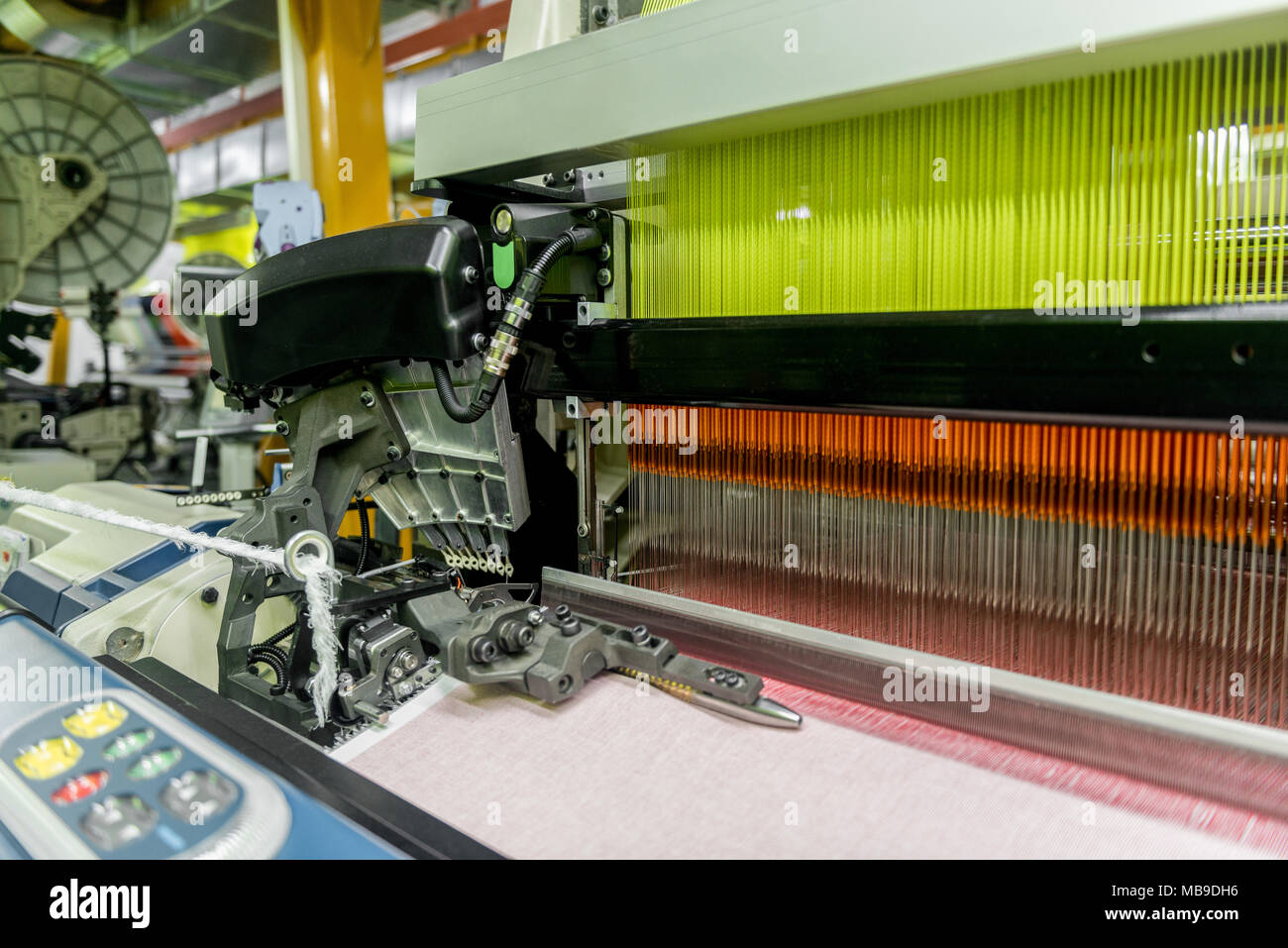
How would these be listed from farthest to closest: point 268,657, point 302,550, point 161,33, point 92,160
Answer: point 92,160 → point 161,33 → point 268,657 → point 302,550

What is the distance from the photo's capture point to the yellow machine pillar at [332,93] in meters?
4.16

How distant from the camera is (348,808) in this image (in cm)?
108

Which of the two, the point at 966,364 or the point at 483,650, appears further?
the point at 483,650

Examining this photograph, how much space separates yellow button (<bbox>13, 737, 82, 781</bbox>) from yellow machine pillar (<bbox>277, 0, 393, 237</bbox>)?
3510 mm

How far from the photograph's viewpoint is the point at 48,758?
113 cm

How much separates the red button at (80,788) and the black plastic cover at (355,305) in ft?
2.55

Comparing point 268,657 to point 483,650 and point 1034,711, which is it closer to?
point 483,650

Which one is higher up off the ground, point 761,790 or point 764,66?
point 764,66

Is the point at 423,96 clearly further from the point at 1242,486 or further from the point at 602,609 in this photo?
the point at 1242,486

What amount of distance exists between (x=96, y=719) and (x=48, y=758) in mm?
91

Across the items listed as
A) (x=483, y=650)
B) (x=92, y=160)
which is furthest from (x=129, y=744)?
(x=92, y=160)
